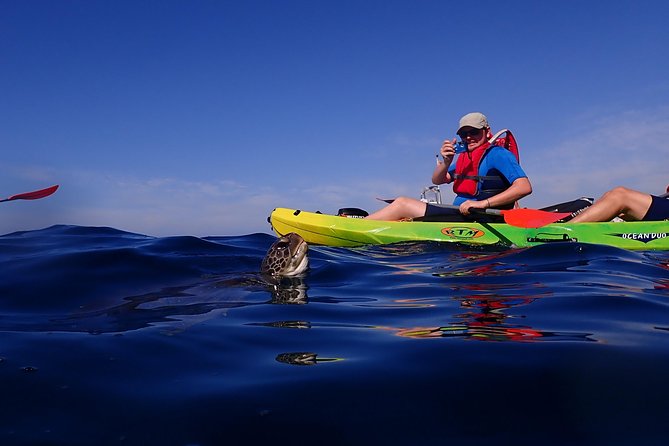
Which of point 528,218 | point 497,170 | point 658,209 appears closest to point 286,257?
point 528,218

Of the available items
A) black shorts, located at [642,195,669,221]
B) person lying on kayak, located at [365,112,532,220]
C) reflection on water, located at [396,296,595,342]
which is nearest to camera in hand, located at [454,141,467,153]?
person lying on kayak, located at [365,112,532,220]

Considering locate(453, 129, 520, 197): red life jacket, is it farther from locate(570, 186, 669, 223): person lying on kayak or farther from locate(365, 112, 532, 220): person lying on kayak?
locate(570, 186, 669, 223): person lying on kayak

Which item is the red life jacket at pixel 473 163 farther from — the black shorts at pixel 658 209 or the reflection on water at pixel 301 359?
the reflection on water at pixel 301 359

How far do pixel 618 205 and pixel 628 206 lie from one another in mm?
166

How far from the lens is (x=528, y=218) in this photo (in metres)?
6.80

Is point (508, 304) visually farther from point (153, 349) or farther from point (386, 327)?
point (153, 349)

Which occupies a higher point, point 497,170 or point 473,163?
point 473,163

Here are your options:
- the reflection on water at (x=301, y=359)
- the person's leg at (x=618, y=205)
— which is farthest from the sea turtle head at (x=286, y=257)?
the person's leg at (x=618, y=205)

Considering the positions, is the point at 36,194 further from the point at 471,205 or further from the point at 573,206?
the point at 573,206

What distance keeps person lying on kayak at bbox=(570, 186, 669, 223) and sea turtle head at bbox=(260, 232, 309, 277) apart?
4.53 m

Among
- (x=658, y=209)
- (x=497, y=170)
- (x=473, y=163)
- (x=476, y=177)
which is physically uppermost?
(x=473, y=163)

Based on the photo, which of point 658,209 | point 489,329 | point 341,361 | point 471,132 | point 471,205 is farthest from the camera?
point 471,132

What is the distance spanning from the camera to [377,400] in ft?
5.15

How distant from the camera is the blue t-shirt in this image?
7.17m
